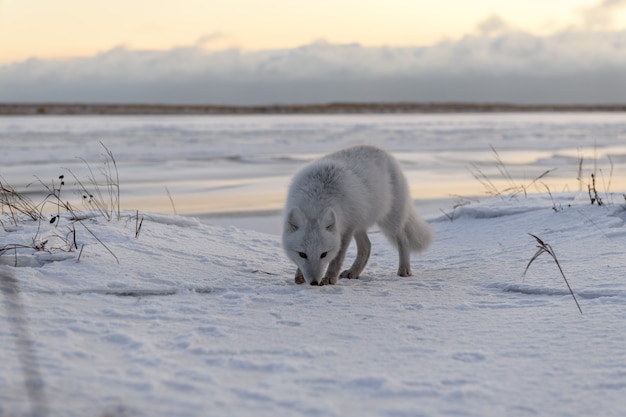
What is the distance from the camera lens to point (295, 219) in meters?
4.67

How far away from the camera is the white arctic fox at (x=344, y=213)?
4.64 metres

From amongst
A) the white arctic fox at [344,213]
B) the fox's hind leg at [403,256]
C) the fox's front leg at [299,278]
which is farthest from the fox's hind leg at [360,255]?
the fox's front leg at [299,278]

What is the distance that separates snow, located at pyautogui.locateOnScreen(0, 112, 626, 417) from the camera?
2426 mm

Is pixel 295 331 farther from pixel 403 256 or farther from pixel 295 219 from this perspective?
pixel 403 256

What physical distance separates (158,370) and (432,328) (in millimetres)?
1368

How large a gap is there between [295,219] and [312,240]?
0.62ft

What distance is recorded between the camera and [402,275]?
525 cm

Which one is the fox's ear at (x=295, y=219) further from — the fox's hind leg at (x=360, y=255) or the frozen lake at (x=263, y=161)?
the frozen lake at (x=263, y=161)

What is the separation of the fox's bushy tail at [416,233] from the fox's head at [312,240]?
3.28 ft

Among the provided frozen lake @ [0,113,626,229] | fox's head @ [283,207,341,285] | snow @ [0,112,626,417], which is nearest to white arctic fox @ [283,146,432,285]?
fox's head @ [283,207,341,285]

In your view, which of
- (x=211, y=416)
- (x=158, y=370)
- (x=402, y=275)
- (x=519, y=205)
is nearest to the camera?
(x=211, y=416)

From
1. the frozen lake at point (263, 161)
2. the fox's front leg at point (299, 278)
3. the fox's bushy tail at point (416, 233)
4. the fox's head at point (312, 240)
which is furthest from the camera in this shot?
the frozen lake at point (263, 161)

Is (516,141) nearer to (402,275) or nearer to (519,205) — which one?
(519,205)

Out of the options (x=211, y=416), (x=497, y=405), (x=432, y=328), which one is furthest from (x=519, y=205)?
(x=211, y=416)
